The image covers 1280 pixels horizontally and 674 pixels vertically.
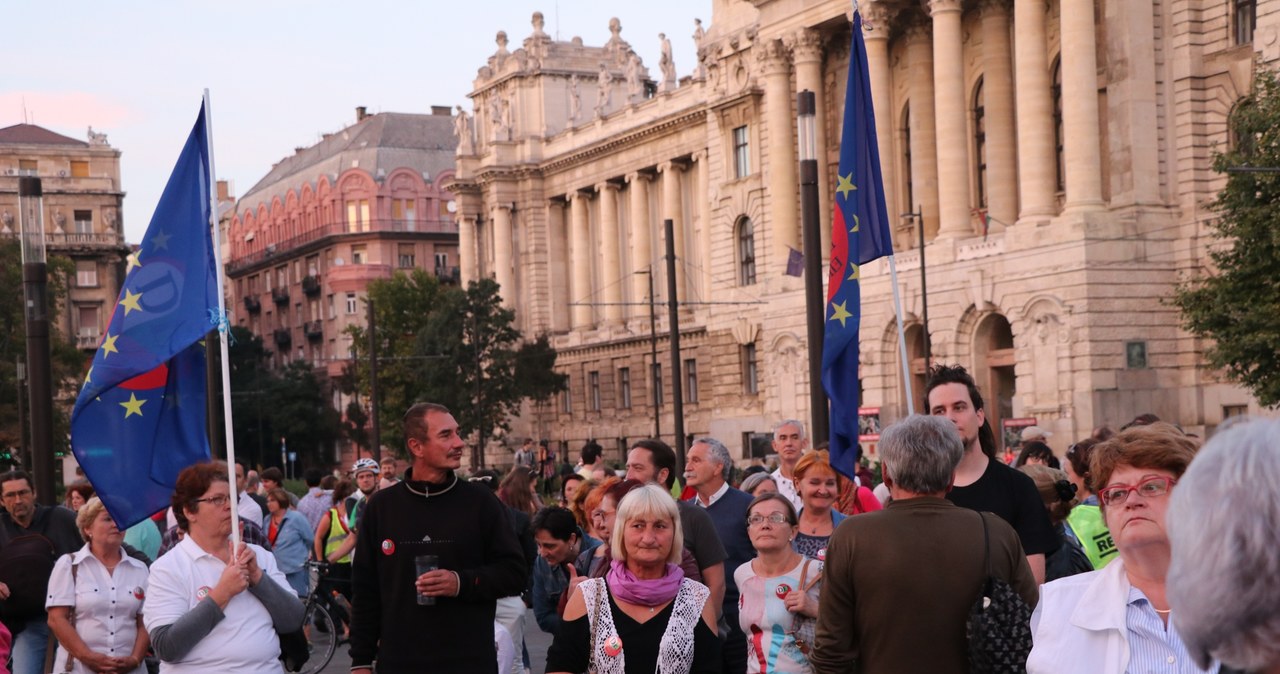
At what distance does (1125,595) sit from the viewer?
4680mm

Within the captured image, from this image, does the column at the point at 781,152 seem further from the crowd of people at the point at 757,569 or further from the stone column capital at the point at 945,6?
the crowd of people at the point at 757,569

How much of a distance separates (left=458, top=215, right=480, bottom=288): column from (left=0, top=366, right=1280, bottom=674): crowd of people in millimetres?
72822

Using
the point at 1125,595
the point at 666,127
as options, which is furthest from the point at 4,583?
the point at 666,127

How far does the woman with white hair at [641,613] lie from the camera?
6867mm

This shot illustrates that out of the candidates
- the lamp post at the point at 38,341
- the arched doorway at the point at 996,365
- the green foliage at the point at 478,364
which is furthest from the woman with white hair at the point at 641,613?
the green foliage at the point at 478,364

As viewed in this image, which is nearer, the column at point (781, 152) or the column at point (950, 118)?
the column at point (950, 118)

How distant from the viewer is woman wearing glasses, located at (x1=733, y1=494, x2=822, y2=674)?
306 inches

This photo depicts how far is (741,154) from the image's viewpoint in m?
61.7

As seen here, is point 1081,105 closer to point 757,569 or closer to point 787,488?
point 787,488

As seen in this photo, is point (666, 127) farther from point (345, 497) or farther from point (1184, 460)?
point (1184, 460)

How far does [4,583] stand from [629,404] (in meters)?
65.3

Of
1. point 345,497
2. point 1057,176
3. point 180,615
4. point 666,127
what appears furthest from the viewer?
point 666,127

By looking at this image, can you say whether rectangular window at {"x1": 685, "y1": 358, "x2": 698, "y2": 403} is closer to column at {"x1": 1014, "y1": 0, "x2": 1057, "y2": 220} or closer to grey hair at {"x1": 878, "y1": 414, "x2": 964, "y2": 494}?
column at {"x1": 1014, "y1": 0, "x2": 1057, "y2": 220}

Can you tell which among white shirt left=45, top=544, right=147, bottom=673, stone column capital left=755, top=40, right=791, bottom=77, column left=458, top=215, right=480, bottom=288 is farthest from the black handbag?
column left=458, top=215, right=480, bottom=288
